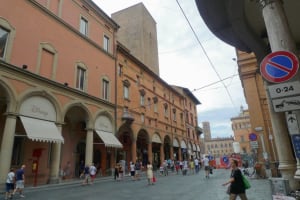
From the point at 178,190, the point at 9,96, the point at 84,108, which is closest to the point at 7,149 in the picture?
the point at 9,96

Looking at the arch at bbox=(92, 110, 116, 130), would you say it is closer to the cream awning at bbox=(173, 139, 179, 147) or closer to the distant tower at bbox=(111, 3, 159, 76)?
the cream awning at bbox=(173, 139, 179, 147)

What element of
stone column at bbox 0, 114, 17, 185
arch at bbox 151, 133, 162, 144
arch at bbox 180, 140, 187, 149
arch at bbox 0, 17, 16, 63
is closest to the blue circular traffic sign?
stone column at bbox 0, 114, 17, 185

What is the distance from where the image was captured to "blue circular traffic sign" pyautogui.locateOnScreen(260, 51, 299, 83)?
132 inches

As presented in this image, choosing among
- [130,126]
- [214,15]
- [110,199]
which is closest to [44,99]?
[110,199]

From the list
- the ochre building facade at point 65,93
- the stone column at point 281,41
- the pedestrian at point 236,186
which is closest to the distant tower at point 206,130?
the ochre building facade at point 65,93

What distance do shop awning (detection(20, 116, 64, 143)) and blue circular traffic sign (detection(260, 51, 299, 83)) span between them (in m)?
12.2

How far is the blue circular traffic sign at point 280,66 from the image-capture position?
334 centimetres

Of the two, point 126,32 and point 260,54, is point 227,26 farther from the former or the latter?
point 126,32

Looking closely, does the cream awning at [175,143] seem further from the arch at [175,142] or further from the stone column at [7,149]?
the stone column at [7,149]

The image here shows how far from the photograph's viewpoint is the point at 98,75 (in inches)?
805

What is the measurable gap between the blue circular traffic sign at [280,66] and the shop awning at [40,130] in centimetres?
1217

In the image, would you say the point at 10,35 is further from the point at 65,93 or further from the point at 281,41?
the point at 281,41

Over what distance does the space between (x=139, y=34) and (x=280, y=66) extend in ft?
121

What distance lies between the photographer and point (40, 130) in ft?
43.5
